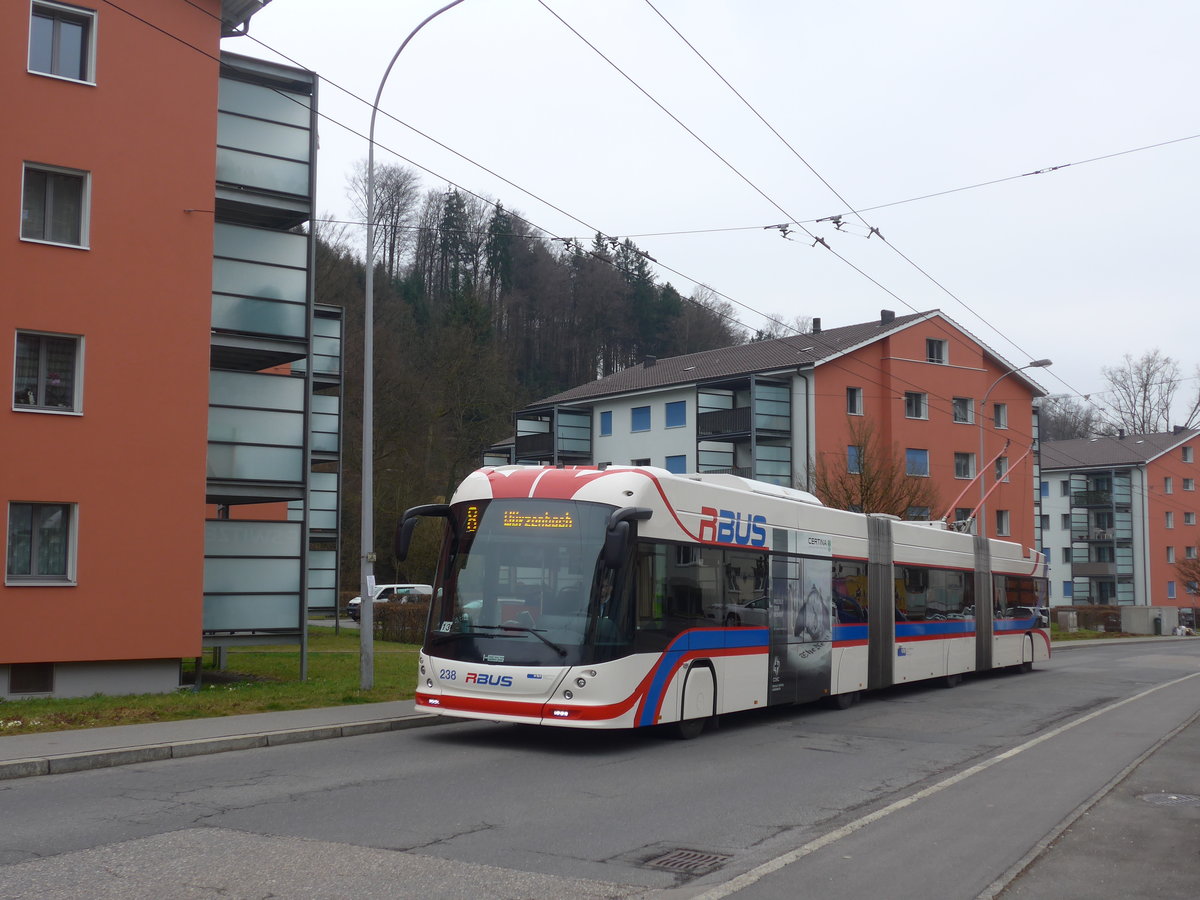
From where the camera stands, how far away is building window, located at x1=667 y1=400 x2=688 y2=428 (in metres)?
51.2

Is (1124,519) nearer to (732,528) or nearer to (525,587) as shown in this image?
(732,528)

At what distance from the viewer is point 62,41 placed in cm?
1758

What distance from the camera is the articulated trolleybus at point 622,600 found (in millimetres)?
12227

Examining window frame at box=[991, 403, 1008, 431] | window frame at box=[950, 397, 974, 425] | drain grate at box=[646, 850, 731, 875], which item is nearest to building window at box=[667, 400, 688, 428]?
window frame at box=[950, 397, 974, 425]

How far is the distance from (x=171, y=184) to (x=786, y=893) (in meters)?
15.1

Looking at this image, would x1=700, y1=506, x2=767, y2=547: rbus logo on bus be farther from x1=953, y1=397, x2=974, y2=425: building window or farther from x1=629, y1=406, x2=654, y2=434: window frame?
x1=953, y1=397, x2=974, y2=425: building window

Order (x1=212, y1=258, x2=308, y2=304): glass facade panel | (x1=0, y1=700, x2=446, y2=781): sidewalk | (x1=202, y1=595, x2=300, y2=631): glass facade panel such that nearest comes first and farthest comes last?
1. (x1=0, y1=700, x2=446, y2=781): sidewalk
2. (x1=202, y1=595, x2=300, y2=631): glass facade panel
3. (x1=212, y1=258, x2=308, y2=304): glass facade panel

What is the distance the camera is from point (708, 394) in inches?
1937

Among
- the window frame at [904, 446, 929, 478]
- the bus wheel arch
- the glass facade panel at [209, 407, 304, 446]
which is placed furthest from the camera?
the window frame at [904, 446, 929, 478]

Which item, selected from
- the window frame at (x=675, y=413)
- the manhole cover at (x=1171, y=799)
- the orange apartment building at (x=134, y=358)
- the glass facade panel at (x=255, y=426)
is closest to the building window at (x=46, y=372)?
the orange apartment building at (x=134, y=358)

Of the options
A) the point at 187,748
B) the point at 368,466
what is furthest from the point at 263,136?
the point at 187,748

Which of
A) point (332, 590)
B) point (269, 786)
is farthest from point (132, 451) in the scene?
point (332, 590)

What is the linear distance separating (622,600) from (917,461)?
40141mm

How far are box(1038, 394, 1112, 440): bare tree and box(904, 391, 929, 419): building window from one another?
4520 centimetres
